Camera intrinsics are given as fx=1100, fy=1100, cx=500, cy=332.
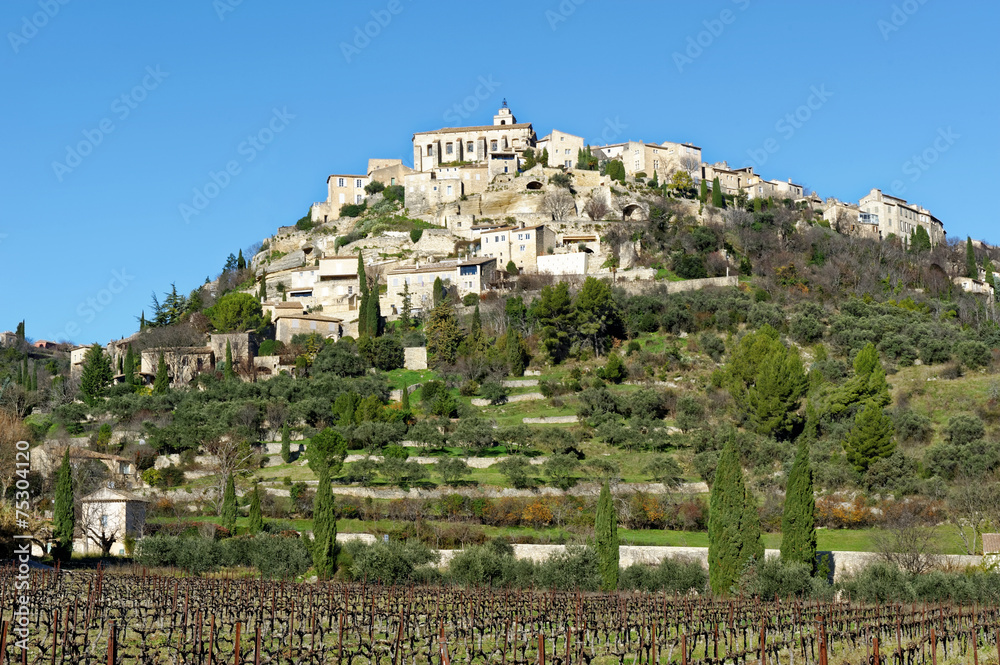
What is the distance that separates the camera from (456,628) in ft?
70.1

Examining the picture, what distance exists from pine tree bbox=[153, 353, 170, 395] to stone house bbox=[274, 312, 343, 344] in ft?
26.9

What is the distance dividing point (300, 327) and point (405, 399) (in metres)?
15.7

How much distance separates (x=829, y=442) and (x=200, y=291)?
51988 millimetres

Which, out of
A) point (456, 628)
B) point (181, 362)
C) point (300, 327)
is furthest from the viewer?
point (300, 327)

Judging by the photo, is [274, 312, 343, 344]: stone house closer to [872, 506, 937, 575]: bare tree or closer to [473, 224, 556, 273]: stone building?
[473, 224, 556, 273]: stone building

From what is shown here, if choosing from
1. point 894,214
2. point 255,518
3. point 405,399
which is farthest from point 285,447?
→ point 894,214

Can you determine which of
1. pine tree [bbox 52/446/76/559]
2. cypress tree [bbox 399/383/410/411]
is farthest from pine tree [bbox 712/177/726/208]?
pine tree [bbox 52/446/76/559]

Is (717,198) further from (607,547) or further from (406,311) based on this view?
(607,547)

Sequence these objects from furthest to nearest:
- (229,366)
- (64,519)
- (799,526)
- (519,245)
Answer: (519,245)
(229,366)
(64,519)
(799,526)

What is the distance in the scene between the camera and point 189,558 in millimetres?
33344

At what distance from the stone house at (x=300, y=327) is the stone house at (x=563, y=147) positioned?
3030cm

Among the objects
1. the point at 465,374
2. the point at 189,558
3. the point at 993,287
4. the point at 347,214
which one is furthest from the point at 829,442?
the point at 347,214

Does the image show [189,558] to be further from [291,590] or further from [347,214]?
[347,214]

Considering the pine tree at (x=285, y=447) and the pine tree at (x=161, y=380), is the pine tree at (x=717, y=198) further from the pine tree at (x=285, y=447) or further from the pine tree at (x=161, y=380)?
the pine tree at (x=285, y=447)
